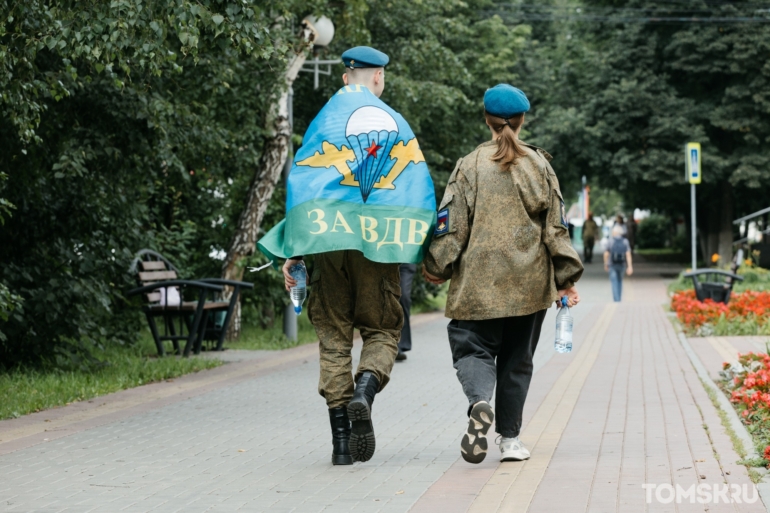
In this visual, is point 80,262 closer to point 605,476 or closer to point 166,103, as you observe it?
point 166,103

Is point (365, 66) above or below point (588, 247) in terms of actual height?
above

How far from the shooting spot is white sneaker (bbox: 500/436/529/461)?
568cm

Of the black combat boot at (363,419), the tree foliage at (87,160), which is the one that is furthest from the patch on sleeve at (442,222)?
the tree foliage at (87,160)

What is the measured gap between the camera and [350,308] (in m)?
5.74

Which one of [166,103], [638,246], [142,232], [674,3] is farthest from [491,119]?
[638,246]

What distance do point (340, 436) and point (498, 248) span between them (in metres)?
1.22

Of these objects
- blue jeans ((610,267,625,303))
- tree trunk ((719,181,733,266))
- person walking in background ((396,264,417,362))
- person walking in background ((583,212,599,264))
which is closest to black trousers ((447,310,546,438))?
person walking in background ((396,264,417,362))

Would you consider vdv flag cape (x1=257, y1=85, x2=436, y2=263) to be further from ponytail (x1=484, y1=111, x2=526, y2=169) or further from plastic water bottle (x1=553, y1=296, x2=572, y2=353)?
plastic water bottle (x1=553, y1=296, x2=572, y2=353)

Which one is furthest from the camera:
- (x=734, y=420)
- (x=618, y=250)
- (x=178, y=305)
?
(x=618, y=250)

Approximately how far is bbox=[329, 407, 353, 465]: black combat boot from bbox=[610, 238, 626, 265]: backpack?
59.8ft

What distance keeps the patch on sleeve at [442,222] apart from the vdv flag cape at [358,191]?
0.06 metres

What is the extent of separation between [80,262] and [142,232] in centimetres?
133

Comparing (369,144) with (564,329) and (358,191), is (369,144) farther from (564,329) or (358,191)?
(564,329)

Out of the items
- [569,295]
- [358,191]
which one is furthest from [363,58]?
[569,295]
